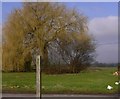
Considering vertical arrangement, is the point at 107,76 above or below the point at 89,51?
below

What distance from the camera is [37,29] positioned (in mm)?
24266

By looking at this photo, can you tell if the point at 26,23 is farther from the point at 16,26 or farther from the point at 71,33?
the point at 71,33

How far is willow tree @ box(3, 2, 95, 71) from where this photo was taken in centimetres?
2181

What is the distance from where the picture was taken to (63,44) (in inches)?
952

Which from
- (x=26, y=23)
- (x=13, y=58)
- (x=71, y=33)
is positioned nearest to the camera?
(x=13, y=58)

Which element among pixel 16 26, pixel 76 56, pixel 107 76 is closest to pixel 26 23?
pixel 16 26

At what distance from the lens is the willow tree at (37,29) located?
2181 centimetres

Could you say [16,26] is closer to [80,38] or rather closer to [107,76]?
[80,38]

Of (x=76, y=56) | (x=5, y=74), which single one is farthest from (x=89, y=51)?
(x=5, y=74)

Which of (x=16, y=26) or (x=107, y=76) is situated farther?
(x=16, y=26)

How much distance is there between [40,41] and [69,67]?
10.3ft

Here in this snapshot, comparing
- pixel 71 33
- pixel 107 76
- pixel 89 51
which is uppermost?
pixel 71 33

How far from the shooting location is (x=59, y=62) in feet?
73.5

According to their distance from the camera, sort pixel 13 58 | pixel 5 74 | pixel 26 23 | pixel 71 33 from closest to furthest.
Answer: pixel 5 74, pixel 13 58, pixel 26 23, pixel 71 33
